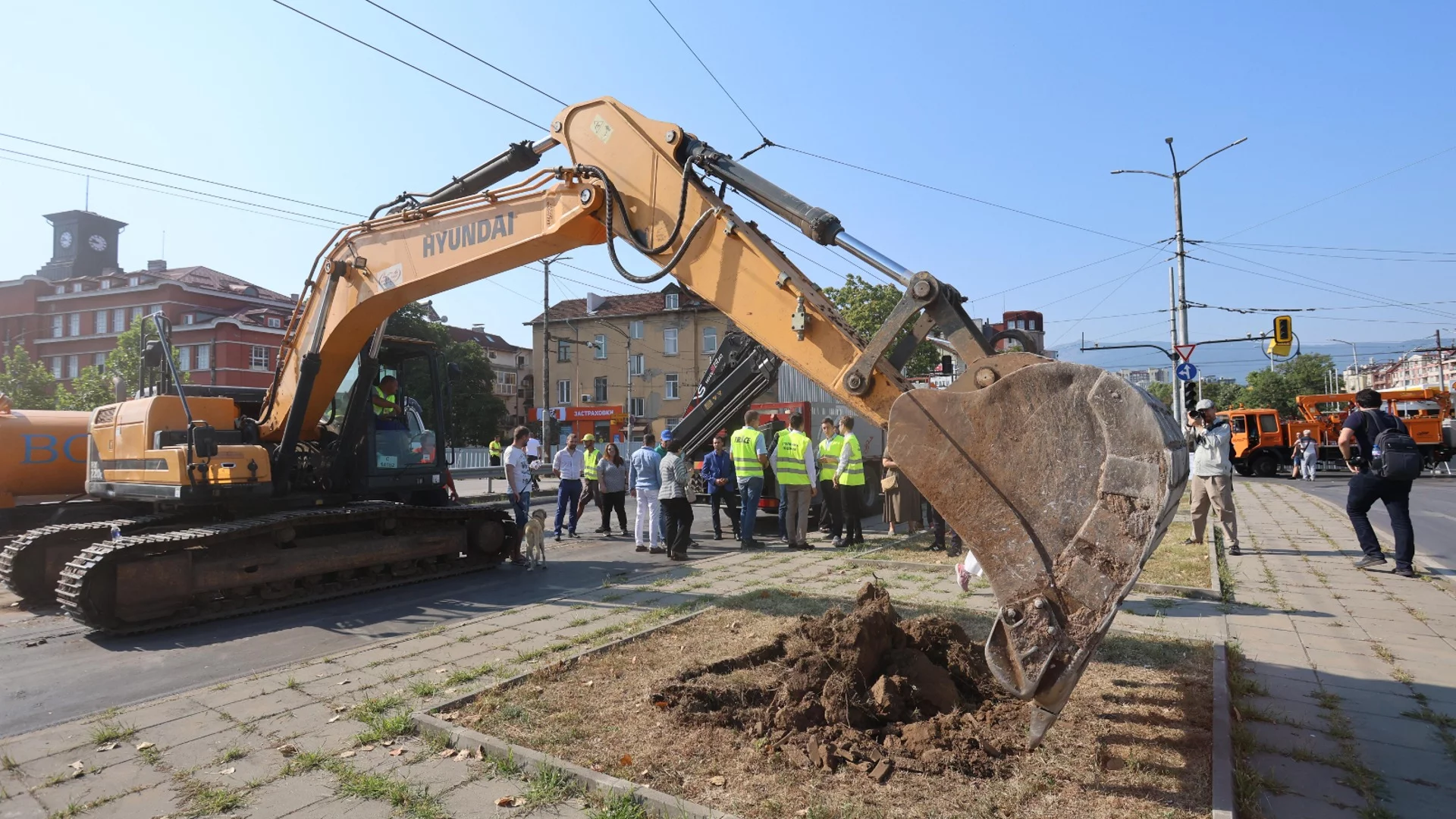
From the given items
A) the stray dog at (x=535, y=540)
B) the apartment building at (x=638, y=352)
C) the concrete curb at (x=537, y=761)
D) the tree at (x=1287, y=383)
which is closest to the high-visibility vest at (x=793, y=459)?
the stray dog at (x=535, y=540)

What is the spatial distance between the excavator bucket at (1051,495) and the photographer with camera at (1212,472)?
801cm

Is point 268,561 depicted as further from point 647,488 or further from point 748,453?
point 748,453

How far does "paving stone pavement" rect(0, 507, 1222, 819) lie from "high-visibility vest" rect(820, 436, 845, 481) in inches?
194

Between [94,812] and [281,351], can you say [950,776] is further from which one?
[281,351]

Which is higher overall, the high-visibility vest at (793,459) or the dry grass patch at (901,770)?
the high-visibility vest at (793,459)

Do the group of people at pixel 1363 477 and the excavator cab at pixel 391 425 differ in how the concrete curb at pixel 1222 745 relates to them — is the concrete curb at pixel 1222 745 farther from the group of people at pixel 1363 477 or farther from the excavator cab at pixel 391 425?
the excavator cab at pixel 391 425

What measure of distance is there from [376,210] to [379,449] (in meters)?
2.88

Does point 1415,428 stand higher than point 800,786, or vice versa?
point 1415,428

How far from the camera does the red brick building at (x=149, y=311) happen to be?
5191 centimetres

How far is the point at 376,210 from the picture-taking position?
26.7ft

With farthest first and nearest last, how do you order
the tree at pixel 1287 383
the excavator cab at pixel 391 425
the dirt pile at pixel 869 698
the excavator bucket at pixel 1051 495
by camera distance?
the tree at pixel 1287 383
the excavator cab at pixel 391 425
the dirt pile at pixel 869 698
the excavator bucket at pixel 1051 495

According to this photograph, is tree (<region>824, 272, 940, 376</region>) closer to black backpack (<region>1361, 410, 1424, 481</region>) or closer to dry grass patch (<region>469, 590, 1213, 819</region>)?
black backpack (<region>1361, 410, 1424, 481</region>)

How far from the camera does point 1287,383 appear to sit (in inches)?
2785

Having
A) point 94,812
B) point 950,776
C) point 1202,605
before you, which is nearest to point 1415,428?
point 1202,605
